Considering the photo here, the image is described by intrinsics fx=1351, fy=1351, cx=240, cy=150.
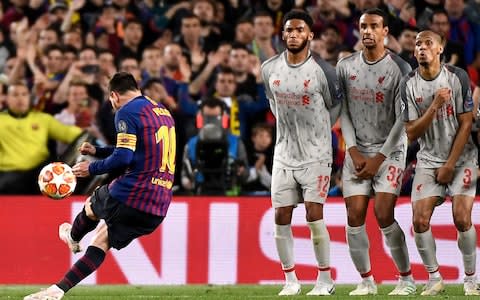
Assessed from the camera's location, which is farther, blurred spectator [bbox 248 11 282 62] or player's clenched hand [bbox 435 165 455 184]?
blurred spectator [bbox 248 11 282 62]

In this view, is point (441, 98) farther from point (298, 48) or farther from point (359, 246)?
point (359, 246)

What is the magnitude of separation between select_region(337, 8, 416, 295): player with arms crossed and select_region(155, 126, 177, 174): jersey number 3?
1963 mm

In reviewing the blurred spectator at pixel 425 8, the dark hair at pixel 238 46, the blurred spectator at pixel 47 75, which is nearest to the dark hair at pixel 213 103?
the dark hair at pixel 238 46

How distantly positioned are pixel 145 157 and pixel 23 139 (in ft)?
17.7

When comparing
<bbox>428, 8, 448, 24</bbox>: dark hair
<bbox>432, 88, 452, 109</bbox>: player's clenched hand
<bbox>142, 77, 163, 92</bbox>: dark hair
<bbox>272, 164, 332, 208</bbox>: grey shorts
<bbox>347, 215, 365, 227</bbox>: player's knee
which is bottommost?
<bbox>347, 215, 365, 227</bbox>: player's knee

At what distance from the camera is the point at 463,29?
1875 cm

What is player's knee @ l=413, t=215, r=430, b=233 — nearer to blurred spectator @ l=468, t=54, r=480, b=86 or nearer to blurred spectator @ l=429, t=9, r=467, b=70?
blurred spectator @ l=429, t=9, r=467, b=70

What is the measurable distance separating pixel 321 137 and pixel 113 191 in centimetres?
229

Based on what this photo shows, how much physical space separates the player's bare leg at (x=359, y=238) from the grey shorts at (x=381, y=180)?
8cm

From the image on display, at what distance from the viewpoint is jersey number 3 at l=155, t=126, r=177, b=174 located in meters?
11.9

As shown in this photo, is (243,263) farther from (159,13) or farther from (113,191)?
(159,13)

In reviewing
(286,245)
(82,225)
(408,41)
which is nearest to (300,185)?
(286,245)

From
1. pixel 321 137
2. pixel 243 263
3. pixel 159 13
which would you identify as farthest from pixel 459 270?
pixel 159 13

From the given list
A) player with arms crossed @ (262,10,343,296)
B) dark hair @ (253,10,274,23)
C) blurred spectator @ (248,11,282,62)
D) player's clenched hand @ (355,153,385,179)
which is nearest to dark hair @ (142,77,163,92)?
blurred spectator @ (248,11,282,62)
